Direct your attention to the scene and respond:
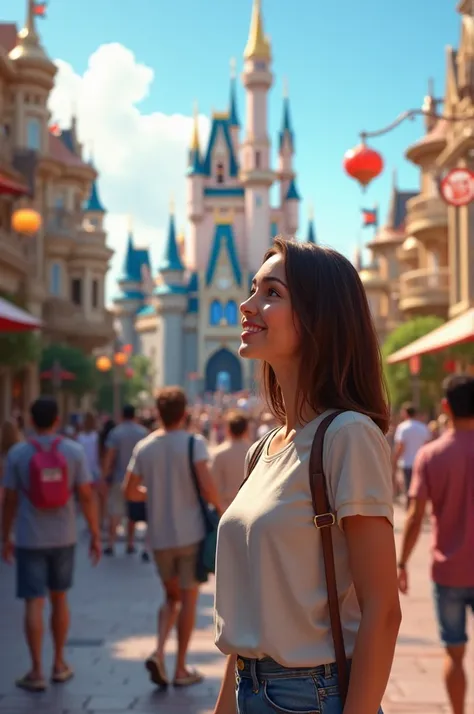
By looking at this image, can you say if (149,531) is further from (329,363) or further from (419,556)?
(419,556)

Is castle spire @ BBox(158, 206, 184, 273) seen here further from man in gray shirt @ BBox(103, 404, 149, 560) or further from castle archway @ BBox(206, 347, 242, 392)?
man in gray shirt @ BBox(103, 404, 149, 560)

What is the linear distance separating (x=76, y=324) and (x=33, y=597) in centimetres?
4115

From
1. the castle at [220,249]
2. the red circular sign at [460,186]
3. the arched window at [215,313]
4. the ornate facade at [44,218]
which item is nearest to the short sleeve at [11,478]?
the red circular sign at [460,186]

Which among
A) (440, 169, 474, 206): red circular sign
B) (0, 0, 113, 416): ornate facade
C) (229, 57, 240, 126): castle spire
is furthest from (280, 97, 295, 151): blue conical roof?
(440, 169, 474, 206): red circular sign

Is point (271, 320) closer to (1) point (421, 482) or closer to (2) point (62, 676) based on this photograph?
(1) point (421, 482)

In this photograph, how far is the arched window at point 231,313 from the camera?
8812cm

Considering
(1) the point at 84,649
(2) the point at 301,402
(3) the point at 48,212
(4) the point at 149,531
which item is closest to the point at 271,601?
(2) the point at 301,402

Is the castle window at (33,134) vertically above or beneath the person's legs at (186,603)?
above

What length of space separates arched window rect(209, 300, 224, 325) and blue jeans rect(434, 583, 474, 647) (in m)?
83.1

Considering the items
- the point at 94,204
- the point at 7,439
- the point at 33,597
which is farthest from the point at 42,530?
the point at 94,204

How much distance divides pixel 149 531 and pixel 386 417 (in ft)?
14.0

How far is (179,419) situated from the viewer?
6.62m

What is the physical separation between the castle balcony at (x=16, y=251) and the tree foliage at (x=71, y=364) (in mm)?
4545

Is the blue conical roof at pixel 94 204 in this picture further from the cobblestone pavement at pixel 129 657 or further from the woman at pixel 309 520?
the woman at pixel 309 520
